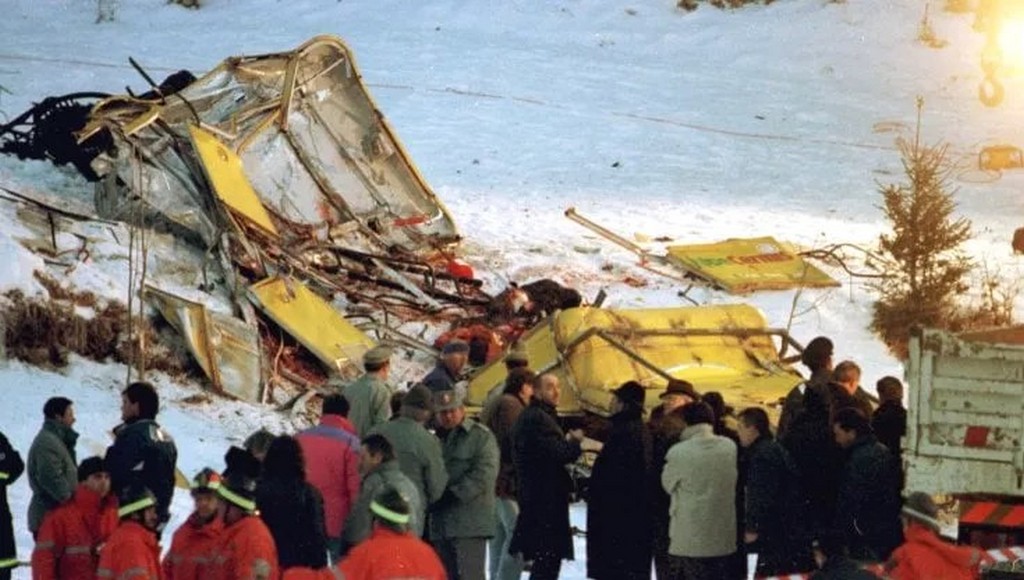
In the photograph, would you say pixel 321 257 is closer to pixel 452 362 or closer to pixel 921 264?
pixel 921 264

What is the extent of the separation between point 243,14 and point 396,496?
983 inches

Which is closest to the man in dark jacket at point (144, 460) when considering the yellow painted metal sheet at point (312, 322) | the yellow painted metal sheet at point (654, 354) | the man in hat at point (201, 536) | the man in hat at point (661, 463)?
the man in hat at point (201, 536)

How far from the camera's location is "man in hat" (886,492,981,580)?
33.5 feet

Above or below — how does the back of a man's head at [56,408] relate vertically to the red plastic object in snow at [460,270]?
above

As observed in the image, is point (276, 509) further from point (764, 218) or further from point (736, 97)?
point (736, 97)

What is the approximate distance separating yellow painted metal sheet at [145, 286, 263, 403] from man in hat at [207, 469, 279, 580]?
7.18m

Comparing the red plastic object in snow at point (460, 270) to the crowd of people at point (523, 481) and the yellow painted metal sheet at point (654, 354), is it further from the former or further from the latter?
the crowd of people at point (523, 481)

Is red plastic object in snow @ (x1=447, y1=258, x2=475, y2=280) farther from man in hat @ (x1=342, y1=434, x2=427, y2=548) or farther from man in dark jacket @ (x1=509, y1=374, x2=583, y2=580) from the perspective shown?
man in hat @ (x1=342, y1=434, x2=427, y2=548)

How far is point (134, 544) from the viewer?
1002 cm

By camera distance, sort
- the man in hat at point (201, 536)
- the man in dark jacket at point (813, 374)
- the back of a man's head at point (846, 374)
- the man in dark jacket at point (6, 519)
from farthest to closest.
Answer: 1. the back of a man's head at point (846, 374)
2. the man in dark jacket at point (813, 374)
3. the man in dark jacket at point (6, 519)
4. the man in hat at point (201, 536)

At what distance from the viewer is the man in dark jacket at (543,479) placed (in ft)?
40.9

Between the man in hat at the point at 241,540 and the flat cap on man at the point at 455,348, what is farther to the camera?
the flat cap on man at the point at 455,348

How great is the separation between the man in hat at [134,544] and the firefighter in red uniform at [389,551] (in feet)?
3.96

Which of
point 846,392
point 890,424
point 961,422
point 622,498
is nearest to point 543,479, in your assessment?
point 622,498
